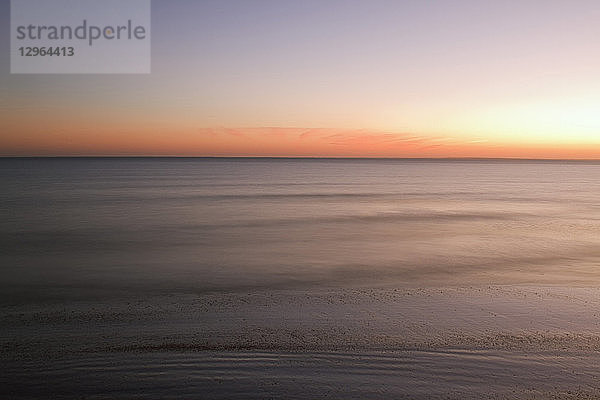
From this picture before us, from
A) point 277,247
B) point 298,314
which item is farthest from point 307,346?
point 277,247

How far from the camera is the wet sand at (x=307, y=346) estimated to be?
7336 mm

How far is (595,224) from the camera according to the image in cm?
2855

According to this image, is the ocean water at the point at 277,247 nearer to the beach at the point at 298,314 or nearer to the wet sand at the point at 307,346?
the beach at the point at 298,314

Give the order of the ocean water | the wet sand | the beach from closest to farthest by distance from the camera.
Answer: the wet sand, the beach, the ocean water

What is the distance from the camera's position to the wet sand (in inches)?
289

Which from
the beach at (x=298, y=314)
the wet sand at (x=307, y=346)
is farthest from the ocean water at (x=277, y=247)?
the wet sand at (x=307, y=346)

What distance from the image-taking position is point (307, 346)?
899 centimetres

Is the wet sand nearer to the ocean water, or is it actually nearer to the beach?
the beach

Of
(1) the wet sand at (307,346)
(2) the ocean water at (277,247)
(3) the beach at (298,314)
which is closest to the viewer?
(1) the wet sand at (307,346)

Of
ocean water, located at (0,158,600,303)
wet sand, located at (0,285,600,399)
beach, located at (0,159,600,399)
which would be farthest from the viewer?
ocean water, located at (0,158,600,303)

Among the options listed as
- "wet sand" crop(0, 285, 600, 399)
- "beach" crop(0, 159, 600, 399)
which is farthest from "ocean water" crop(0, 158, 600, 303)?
"wet sand" crop(0, 285, 600, 399)

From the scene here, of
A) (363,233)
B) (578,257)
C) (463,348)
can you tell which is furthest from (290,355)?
Answer: (363,233)

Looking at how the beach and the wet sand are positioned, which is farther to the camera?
the beach

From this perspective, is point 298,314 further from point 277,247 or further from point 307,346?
point 277,247
